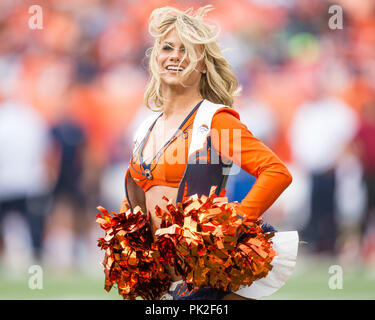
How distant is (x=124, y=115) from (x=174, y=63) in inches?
219

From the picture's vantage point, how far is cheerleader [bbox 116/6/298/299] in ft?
8.77

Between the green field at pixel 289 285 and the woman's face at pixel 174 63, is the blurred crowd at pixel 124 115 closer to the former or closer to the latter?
the green field at pixel 289 285

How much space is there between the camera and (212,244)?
2523mm

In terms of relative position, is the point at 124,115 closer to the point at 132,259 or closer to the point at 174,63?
the point at 174,63

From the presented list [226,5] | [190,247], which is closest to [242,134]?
[190,247]

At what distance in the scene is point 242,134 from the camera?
2.72 meters

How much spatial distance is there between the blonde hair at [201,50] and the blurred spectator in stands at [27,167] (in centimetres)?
508

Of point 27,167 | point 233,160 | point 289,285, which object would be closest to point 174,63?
point 233,160

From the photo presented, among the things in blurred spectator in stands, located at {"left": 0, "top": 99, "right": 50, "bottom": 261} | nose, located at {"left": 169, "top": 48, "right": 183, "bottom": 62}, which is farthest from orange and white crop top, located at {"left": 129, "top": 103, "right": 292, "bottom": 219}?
blurred spectator in stands, located at {"left": 0, "top": 99, "right": 50, "bottom": 261}

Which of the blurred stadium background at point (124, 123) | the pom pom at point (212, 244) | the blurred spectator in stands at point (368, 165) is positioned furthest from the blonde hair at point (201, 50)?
the blurred spectator in stands at point (368, 165)

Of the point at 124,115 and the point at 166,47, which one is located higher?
the point at 124,115

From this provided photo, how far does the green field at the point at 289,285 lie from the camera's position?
6516 mm

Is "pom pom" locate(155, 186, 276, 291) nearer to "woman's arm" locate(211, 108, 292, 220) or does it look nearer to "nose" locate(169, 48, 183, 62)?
"woman's arm" locate(211, 108, 292, 220)

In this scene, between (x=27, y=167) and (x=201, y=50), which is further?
(x=27, y=167)
